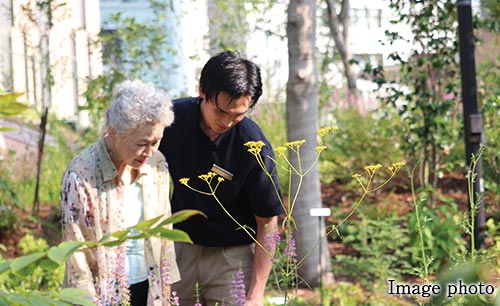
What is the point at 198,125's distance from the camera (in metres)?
3.48

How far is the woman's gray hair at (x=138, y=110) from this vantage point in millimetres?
3027

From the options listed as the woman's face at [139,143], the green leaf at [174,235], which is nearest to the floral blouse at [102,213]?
the woman's face at [139,143]

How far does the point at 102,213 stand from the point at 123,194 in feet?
0.38

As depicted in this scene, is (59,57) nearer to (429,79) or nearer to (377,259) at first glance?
(429,79)

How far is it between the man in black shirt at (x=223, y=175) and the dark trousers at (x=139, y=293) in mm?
289

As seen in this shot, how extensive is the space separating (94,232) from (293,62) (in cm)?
328

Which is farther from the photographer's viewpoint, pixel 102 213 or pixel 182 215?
pixel 102 213

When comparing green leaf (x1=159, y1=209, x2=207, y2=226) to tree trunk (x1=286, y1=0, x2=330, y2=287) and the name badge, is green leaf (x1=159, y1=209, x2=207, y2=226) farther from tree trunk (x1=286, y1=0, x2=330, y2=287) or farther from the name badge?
tree trunk (x1=286, y1=0, x2=330, y2=287)

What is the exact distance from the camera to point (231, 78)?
10.6ft

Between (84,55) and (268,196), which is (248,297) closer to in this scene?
(268,196)

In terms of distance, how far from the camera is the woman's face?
9.96 ft

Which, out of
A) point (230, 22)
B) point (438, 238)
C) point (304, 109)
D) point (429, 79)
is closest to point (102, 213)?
point (304, 109)

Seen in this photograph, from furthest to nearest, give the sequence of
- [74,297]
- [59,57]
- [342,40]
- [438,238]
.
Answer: [59,57] < [342,40] < [438,238] < [74,297]

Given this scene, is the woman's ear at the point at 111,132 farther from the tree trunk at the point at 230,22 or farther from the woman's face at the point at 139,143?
the tree trunk at the point at 230,22
